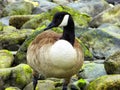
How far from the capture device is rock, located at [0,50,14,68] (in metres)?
11.4

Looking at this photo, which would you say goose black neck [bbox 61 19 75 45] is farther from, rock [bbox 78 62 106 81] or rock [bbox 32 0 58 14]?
rock [bbox 32 0 58 14]

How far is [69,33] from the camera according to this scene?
8820 millimetres

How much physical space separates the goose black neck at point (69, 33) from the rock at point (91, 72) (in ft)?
6.90

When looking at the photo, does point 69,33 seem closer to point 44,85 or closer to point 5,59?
point 44,85

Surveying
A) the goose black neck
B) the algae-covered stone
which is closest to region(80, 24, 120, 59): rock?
the algae-covered stone

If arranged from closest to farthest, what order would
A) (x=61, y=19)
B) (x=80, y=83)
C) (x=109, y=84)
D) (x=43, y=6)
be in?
1. (x=61, y=19)
2. (x=109, y=84)
3. (x=80, y=83)
4. (x=43, y=6)

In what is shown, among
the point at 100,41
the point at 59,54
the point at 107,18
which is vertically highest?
the point at 59,54

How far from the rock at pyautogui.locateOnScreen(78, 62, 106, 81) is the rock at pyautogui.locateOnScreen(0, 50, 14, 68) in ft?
6.02

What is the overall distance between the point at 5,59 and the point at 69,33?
326 centimetres

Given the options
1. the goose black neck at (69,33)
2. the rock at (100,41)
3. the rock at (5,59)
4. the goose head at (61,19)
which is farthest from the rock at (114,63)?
the rock at (100,41)

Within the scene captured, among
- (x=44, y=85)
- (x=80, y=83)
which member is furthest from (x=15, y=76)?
(x=80, y=83)

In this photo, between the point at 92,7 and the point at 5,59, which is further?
the point at 92,7

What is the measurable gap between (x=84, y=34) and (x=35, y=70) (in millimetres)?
4751

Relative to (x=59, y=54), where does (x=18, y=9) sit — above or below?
below
